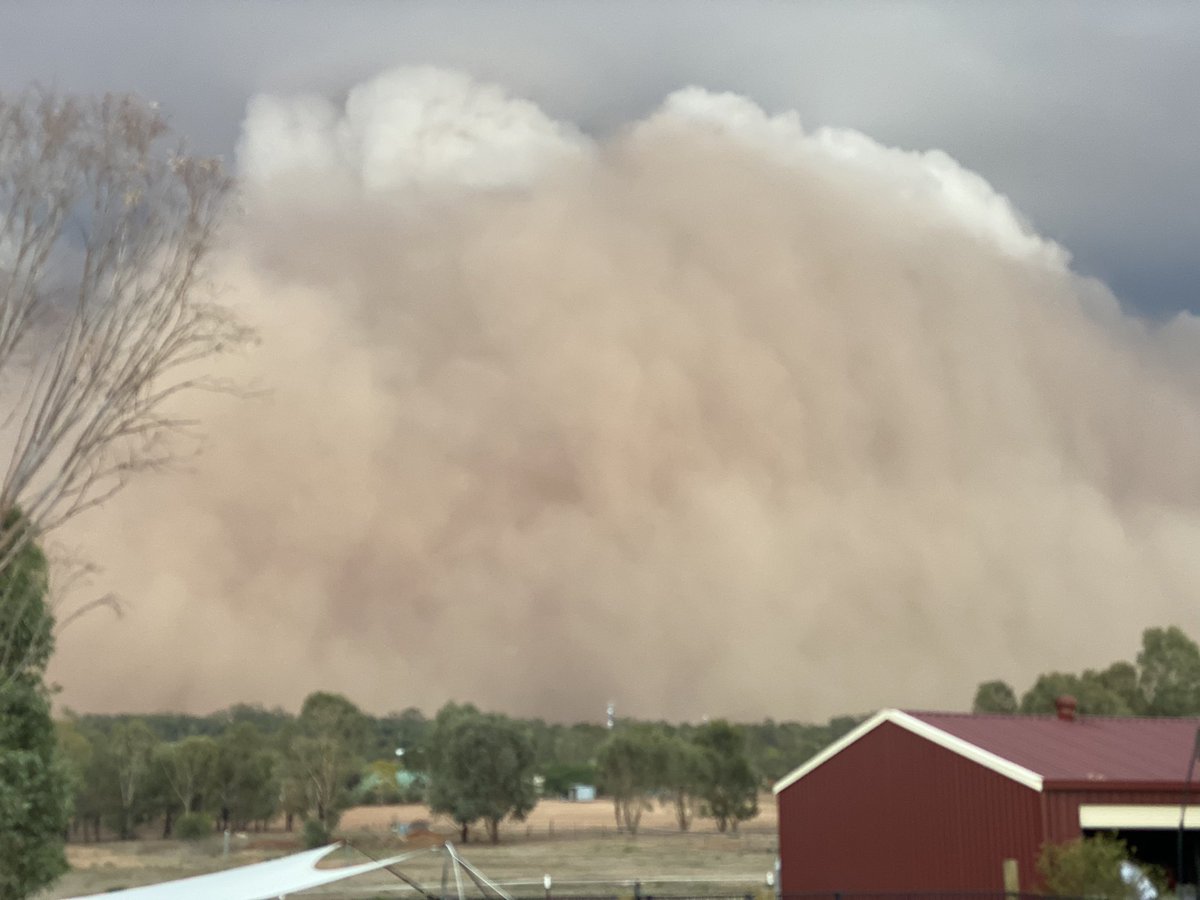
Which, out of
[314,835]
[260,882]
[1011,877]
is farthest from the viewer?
[314,835]

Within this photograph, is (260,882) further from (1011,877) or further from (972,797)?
(972,797)

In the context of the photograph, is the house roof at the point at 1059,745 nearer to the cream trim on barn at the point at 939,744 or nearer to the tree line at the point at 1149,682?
the cream trim on barn at the point at 939,744

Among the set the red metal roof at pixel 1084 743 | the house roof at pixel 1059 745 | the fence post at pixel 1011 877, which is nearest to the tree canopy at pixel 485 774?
the house roof at pixel 1059 745

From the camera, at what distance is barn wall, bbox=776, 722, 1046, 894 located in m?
26.1

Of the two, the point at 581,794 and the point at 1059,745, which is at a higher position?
the point at 1059,745

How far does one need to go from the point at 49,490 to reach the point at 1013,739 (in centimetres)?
A: 1945

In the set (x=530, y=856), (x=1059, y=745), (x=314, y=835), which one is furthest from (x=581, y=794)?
(x=1059, y=745)

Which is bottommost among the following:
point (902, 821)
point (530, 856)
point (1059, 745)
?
point (530, 856)

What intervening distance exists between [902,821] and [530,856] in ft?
190

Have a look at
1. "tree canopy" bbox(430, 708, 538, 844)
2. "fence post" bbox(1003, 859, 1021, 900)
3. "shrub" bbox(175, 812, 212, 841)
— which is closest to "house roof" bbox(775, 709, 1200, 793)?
"fence post" bbox(1003, 859, 1021, 900)

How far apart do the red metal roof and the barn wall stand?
0.77 metres

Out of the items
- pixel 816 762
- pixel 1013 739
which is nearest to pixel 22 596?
pixel 816 762

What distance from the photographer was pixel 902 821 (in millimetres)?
28859

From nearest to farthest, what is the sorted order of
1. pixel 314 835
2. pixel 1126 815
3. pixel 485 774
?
pixel 1126 815
pixel 314 835
pixel 485 774
